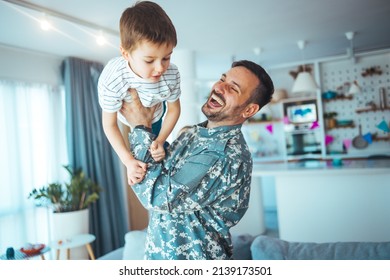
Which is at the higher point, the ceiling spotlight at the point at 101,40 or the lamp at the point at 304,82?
the ceiling spotlight at the point at 101,40

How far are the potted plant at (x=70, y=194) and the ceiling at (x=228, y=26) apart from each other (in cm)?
36

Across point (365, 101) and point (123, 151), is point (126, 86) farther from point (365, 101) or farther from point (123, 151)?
point (365, 101)

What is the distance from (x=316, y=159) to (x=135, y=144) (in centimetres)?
58

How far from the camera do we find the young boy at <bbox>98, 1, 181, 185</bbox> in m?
0.53

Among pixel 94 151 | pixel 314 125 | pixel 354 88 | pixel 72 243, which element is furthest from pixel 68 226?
pixel 354 88

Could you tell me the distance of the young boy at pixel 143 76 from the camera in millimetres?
526

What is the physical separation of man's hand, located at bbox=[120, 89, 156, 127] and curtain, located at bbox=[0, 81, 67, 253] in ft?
1.03

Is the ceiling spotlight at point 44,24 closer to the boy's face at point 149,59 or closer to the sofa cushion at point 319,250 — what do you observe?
the boy's face at point 149,59

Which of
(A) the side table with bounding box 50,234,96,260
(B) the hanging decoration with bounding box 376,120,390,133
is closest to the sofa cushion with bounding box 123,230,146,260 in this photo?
(A) the side table with bounding box 50,234,96,260

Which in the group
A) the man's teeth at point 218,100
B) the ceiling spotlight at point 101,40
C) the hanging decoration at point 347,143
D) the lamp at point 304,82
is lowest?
the hanging decoration at point 347,143

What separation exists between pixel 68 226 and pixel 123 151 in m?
0.43

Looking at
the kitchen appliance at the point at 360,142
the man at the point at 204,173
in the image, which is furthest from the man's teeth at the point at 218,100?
the kitchen appliance at the point at 360,142
